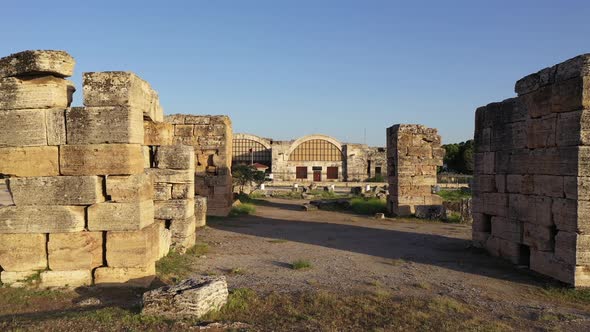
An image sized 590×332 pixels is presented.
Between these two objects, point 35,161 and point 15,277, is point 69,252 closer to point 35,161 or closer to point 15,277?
point 15,277

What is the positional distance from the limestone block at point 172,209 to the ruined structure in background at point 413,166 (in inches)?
373

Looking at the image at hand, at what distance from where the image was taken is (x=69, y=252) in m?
7.06

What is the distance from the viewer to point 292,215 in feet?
57.0

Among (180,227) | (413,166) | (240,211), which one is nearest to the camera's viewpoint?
(180,227)

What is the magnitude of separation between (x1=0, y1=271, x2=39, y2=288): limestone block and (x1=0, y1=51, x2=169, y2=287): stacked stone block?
0.02 meters

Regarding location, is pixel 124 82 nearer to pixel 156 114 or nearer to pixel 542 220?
pixel 156 114

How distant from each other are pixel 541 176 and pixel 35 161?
28.6 ft

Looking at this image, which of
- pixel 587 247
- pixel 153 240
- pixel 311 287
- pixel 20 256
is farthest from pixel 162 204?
pixel 587 247

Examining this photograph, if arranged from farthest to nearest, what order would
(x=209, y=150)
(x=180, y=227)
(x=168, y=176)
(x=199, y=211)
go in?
1. (x=209, y=150)
2. (x=199, y=211)
3. (x=168, y=176)
4. (x=180, y=227)

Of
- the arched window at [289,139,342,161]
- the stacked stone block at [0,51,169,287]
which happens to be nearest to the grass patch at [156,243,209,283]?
the stacked stone block at [0,51,169,287]

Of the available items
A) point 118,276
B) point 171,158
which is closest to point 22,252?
point 118,276

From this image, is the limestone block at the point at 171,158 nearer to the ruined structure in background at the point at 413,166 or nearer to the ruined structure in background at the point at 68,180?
the ruined structure in background at the point at 68,180

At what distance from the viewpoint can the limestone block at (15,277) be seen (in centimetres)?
699

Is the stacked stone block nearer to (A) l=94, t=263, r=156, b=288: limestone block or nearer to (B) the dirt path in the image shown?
(A) l=94, t=263, r=156, b=288: limestone block
